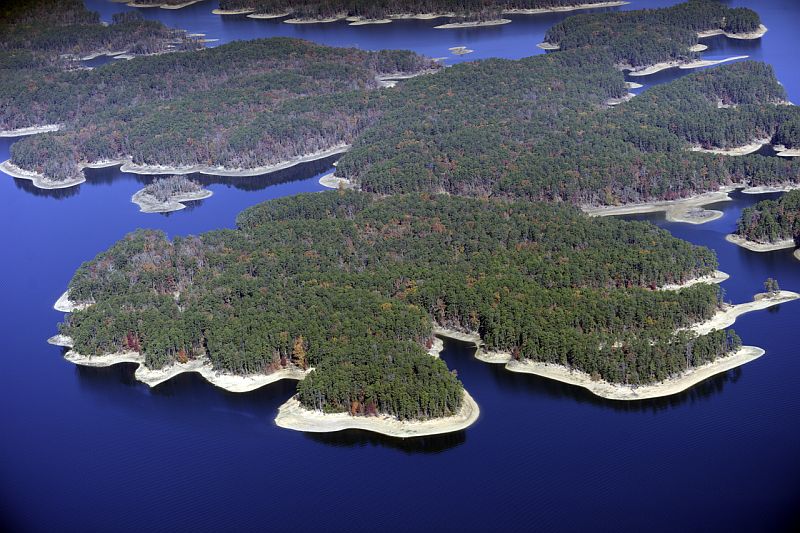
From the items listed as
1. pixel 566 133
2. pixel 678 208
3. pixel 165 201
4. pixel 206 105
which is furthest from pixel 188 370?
pixel 206 105

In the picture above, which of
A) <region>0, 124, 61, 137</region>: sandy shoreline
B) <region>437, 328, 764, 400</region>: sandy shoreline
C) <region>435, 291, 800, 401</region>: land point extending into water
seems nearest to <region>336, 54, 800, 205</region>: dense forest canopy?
<region>435, 291, 800, 401</region>: land point extending into water

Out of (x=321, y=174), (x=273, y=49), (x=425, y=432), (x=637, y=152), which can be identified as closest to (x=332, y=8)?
(x=273, y=49)

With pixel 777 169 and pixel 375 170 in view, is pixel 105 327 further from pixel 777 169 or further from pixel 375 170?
pixel 777 169

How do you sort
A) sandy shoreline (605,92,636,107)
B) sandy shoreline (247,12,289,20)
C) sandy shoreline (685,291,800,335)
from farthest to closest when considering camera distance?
sandy shoreline (247,12,289,20)
sandy shoreline (605,92,636,107)
sandy shoreline (685,291,800,335)

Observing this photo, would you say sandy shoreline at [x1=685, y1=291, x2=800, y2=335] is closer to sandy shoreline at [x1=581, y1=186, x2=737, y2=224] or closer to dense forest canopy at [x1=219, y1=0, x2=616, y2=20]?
sandy shoreline at [x1=581, y1=186, x2=737, y2=224]

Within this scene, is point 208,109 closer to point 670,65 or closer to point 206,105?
point 206,105
